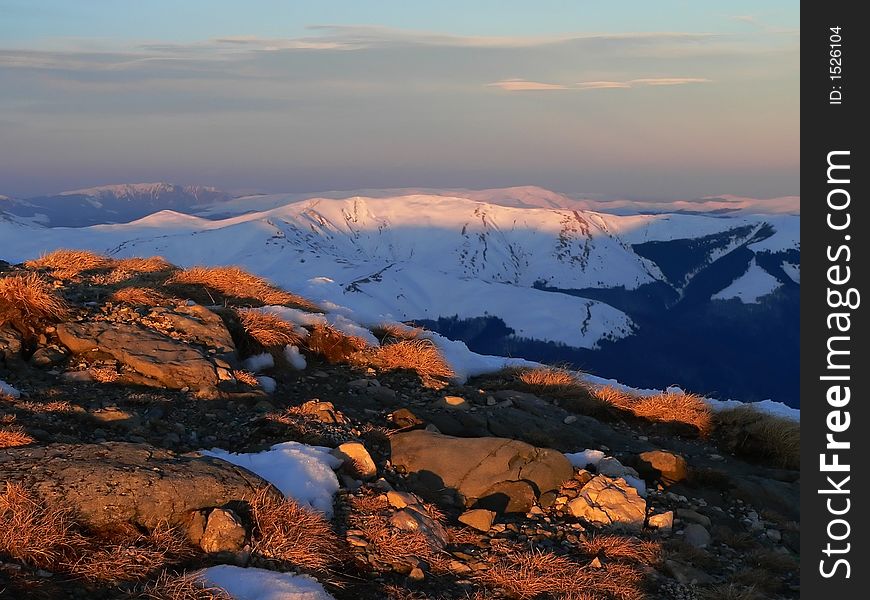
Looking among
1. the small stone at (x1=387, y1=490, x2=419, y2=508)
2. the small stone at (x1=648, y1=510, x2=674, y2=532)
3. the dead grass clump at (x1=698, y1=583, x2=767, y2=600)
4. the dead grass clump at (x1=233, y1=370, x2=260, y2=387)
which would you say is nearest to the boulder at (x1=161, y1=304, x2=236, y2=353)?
the dead grass clump at (x1=233, y1=370, x2=260, y2=387)

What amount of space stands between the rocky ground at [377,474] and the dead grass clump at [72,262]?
10.7 feet

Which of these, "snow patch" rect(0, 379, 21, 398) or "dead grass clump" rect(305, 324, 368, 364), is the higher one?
"snow patch" rect(0, 379, 21, 398)

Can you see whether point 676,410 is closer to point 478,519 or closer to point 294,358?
point 294,358

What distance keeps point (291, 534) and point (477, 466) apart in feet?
9.70

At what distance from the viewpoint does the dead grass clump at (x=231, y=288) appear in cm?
1537

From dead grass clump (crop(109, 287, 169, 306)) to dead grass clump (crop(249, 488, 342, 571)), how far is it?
7.68 m

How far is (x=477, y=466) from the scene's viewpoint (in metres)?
8.34

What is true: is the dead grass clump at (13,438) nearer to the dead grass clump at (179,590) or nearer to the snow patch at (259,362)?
the dead grass clump at (179,590)

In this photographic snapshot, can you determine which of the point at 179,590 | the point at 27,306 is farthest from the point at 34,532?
the point at 27,306

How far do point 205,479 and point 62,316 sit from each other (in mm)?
6636

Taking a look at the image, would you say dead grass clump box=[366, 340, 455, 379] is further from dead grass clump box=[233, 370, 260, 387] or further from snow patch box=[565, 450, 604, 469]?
snow patch box=[565, 450, 604, 469]

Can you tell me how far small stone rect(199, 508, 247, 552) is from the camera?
5641mm

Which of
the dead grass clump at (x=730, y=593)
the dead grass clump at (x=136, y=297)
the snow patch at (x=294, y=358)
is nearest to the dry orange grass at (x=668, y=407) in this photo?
the snow patch at (x=294, y=358)

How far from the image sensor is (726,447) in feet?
41.8
